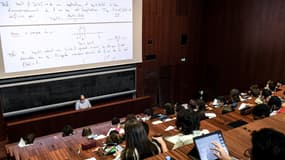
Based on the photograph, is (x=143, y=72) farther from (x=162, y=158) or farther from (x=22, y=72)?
(x=162, y=158)

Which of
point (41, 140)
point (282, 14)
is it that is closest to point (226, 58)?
point (282, 14)

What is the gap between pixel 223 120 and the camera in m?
4.05

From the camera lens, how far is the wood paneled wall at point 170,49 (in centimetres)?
654

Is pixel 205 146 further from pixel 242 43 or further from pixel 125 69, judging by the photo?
pixel 242 43

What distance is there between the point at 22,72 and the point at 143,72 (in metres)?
2.75

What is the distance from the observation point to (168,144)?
3.33 m

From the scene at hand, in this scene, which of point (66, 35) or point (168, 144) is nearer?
point (168, 144)

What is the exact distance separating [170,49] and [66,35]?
8.78 ft

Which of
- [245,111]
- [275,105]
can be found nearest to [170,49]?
[245,111]

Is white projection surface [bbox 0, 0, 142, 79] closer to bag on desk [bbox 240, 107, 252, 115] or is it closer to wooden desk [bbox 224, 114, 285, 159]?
bag on desk [bbox 240, 107, 252, 115]

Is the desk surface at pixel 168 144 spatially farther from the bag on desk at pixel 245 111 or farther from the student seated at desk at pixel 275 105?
the student seated at desk at pixel 275 105

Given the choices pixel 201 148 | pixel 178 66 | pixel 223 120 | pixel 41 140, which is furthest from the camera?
pixel 178 66

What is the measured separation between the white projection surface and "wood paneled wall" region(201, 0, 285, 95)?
2066 mm

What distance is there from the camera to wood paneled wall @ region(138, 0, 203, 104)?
6.54 meters
